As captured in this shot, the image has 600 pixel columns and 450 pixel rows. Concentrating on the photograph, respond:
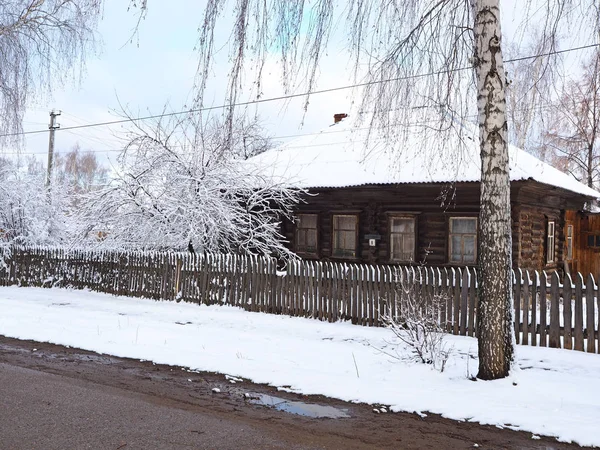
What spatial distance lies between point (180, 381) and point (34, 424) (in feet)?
6.79

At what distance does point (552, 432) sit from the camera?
4.93 m

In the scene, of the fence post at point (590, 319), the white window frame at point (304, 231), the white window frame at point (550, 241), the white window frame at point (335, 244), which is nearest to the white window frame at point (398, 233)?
the white window frame at point (335, 244)

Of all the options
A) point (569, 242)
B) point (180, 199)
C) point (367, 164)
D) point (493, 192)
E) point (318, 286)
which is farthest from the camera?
point (569, 242)

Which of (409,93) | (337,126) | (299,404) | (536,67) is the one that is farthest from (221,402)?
(337,126)

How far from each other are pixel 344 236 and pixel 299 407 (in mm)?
12904

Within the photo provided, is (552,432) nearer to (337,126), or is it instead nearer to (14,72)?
(14,72)

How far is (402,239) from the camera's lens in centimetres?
1714

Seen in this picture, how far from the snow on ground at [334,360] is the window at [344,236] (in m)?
6.32

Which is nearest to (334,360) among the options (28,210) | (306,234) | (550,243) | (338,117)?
(306,234)

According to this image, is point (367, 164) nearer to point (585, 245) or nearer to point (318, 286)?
point (318, 286)

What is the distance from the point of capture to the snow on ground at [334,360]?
5621mm

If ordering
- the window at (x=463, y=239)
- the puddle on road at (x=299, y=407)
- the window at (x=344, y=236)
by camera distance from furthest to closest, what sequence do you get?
the window at (x=344, y=236) < the window at (x=463, y=239) < the puddle on road at (x=299, y=407)

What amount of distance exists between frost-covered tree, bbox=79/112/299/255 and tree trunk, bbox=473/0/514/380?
919cm

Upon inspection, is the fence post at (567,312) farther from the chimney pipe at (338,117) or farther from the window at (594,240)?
the chimney pipe at (338,117)
